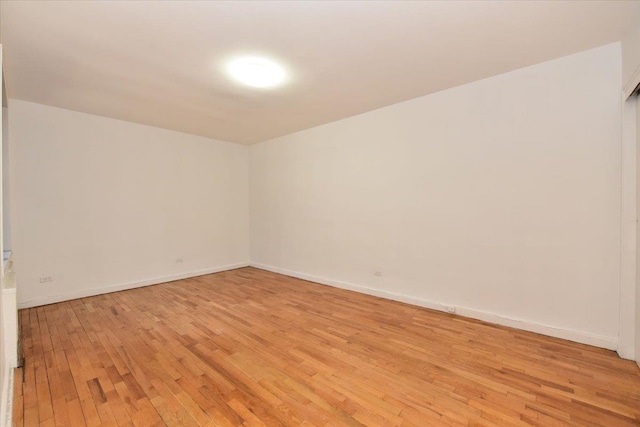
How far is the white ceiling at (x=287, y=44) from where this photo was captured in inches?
80.1

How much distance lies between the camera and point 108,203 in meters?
4.46

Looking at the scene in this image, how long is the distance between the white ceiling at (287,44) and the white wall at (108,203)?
69cm

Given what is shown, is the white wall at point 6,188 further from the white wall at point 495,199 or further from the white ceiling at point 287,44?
the white wall at point 495,199

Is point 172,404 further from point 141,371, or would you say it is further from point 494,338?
point 494,338

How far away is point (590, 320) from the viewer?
261 centimetres

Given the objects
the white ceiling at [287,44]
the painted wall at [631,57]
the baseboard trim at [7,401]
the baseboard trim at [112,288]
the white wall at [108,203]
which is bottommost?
the baseboard trim at [112,288]

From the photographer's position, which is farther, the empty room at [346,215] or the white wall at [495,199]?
the white wall at [495,199]

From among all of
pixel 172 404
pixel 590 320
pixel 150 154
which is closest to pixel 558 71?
pixel 590 320

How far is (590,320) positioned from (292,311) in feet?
10.0

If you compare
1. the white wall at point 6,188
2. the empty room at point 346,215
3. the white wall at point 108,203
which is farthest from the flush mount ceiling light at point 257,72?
the white wall at point 6,188

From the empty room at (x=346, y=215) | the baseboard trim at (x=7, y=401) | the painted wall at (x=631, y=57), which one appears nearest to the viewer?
the baseboard trim at (x=7, y=401)

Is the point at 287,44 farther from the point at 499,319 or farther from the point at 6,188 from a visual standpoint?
the point at 6,188

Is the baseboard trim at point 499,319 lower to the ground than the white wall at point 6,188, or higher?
lower

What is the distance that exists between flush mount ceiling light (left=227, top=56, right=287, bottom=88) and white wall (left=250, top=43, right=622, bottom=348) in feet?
5.54
